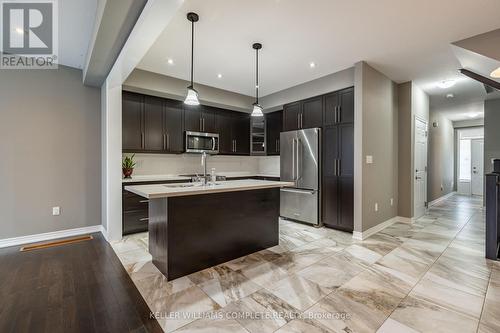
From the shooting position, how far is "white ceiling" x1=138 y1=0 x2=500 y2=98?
2.37m

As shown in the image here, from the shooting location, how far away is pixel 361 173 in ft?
11.8

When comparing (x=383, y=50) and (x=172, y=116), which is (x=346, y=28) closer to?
(x=383, y=50)

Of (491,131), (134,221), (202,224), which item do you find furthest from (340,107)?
(491,131)

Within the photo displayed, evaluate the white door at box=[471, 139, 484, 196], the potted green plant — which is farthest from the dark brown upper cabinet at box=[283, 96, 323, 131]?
the white door at box=[471, 139, 484, 196]

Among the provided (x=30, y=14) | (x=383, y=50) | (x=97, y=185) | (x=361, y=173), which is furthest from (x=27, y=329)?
(x=383, y=50)

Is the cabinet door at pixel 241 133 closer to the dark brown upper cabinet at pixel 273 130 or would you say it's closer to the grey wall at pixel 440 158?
the dark brown upper cabinet at pixel 273 130

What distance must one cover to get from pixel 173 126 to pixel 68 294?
3068 mm

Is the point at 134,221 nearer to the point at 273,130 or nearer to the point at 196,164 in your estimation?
the point at 196,164

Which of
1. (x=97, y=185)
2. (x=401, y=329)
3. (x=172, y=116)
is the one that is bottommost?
(x=401, y=329)

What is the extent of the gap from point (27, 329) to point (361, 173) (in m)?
4.05

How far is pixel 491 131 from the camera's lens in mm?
5574

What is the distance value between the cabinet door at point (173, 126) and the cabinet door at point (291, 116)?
2186 millimetres

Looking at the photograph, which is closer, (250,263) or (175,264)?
(175,264)

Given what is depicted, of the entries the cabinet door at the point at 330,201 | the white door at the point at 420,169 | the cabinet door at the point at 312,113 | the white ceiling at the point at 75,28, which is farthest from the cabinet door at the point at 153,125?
the white door at the point at 420,169
